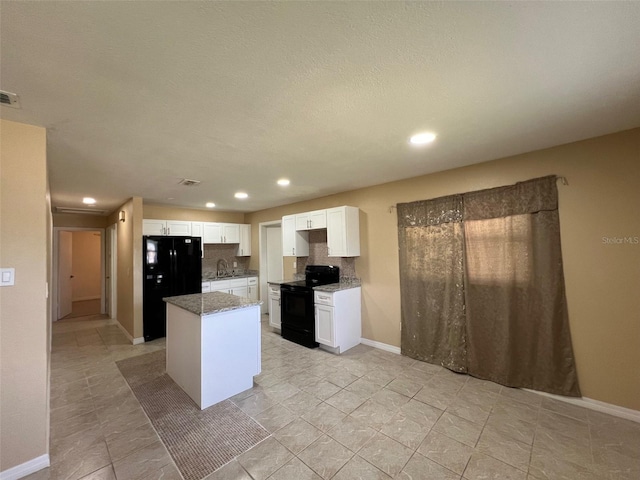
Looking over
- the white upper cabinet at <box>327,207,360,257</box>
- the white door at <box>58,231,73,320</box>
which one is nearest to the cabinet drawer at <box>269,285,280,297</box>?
the white upper cabinet at <box>327,207,360,257</box>

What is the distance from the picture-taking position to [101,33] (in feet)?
3.54

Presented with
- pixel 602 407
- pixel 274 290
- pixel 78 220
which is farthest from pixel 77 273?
pixel 602 407

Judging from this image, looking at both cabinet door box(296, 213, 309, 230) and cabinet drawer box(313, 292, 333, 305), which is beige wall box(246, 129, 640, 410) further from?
cabinet door box(296, 213, 309, 230)

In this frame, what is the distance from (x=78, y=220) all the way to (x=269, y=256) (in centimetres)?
454

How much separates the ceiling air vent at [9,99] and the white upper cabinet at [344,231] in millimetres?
3247

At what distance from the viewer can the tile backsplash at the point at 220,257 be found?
5.96 meters

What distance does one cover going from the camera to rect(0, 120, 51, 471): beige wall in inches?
67.8

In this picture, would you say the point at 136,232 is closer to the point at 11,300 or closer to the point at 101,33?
the point at 11,300

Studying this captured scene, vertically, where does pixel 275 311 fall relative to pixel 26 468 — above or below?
above

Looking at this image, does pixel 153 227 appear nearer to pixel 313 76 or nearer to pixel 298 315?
pixel 298 315

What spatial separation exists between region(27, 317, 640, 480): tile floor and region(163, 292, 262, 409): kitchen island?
0.76 ft

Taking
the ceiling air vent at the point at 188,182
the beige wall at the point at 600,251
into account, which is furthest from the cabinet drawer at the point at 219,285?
the beige wall at the point at 600,251

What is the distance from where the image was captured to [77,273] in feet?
26.6

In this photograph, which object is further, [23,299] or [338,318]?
[338,318]
